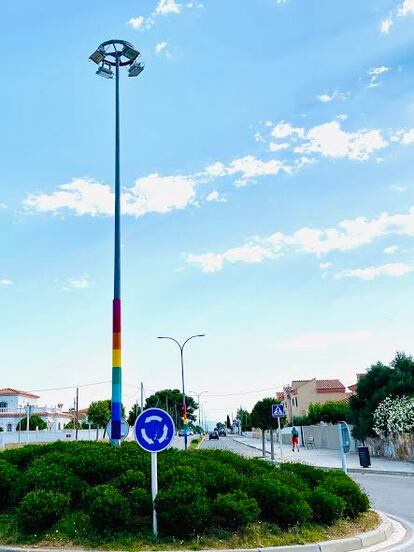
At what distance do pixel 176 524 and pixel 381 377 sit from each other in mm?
26444

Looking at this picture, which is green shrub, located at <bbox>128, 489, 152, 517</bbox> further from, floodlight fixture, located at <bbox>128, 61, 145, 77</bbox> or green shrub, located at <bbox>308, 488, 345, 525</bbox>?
floodlight fixture, located at <bbox>128, 61, 145, 77</bbox>

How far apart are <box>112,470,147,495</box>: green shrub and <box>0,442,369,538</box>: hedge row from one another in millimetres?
15

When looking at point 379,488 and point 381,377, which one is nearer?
point 379,488

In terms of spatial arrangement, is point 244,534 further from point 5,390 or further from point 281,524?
point 5,390

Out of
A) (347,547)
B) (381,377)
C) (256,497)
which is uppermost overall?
(381,377)

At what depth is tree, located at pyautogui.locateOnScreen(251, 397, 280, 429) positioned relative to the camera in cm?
2883

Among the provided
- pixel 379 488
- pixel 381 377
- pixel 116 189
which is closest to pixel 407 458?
pixel 381 377

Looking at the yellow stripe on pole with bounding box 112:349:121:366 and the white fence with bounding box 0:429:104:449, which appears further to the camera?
the white fence with bounding box 0:429:104:449

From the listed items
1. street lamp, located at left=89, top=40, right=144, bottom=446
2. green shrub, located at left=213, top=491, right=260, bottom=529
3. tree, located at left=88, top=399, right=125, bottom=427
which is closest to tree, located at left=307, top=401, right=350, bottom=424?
tree, located at left=88, top=399, right=125, bottom=427

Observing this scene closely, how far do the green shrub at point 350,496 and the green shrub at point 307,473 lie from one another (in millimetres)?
579

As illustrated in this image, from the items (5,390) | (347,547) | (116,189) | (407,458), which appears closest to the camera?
(347,547)

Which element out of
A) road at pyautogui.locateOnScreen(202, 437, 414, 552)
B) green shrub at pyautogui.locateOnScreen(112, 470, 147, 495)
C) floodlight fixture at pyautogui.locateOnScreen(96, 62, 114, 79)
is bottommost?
road at pyautogui.locateOnScreen(202, 437, 414, 552)

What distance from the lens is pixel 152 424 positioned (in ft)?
28.1

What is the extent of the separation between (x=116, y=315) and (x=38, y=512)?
6296mm
